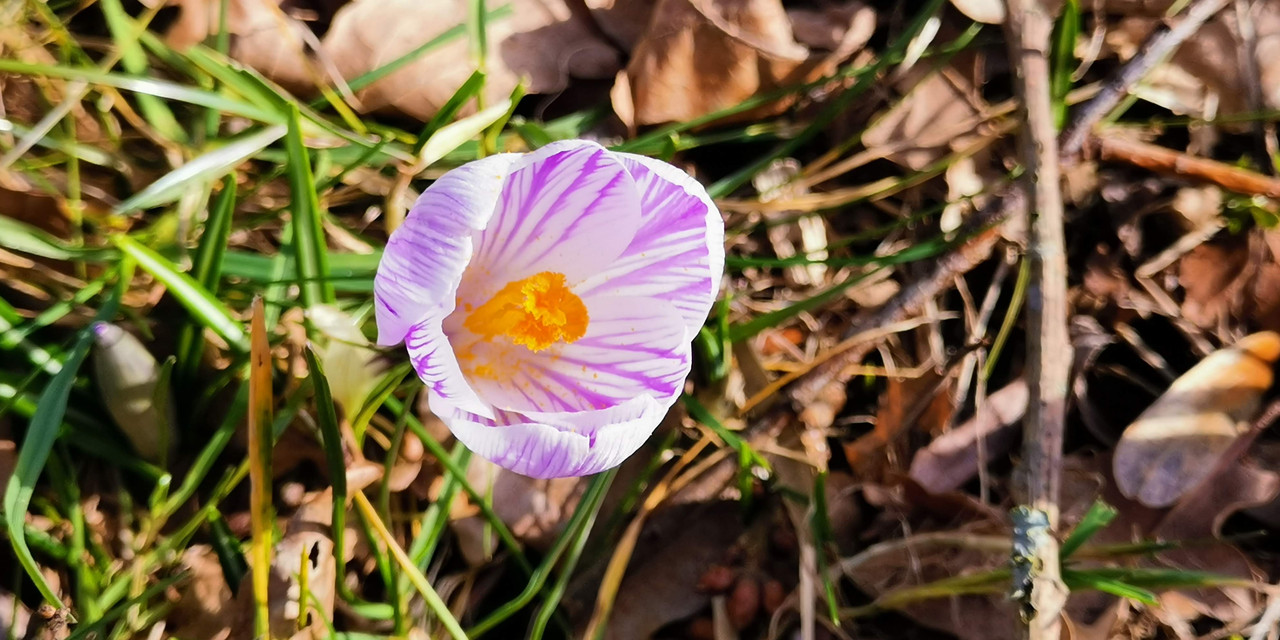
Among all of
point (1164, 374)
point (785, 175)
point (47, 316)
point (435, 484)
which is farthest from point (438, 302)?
point (1164, 374)

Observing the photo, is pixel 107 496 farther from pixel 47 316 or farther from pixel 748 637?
pixel 748 637

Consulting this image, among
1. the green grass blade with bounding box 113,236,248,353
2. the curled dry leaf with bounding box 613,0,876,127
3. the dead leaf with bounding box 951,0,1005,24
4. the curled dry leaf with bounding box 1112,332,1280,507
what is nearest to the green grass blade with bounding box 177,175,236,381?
the green grass blade with bounding box 113,236,248,353

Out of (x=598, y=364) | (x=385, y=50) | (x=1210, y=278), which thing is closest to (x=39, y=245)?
(x=385, y=50)

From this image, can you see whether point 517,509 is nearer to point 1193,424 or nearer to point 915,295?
point 915,295

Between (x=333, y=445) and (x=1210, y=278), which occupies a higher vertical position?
(x=333, y=445)

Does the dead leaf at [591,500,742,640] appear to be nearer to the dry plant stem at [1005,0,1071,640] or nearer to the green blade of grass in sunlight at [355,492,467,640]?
the green blade of grass in sunlight at [355,492,467,640]

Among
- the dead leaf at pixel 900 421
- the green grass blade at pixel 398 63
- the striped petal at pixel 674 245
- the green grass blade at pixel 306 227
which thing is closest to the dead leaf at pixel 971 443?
the dead leaf at pixel 900 421
